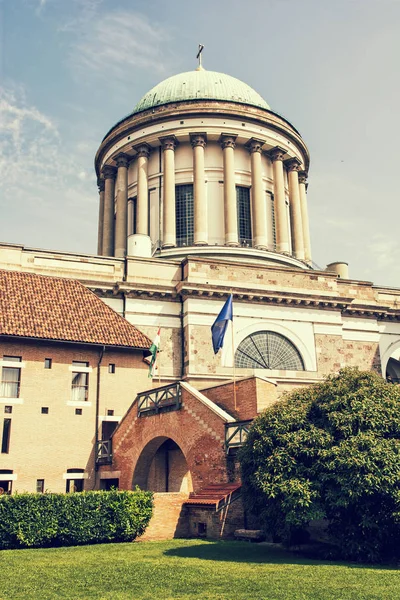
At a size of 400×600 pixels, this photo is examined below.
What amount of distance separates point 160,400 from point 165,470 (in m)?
4.83

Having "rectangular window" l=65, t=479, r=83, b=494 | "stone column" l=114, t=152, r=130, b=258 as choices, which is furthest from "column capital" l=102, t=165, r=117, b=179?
"rectangular window" l=65, t=479, r=83, b=494

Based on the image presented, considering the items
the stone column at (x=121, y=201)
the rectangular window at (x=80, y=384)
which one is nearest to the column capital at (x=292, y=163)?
the stone column at (x=121, y=201)

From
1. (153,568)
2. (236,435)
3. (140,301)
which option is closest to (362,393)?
(236,435)

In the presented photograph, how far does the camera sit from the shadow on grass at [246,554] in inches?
676

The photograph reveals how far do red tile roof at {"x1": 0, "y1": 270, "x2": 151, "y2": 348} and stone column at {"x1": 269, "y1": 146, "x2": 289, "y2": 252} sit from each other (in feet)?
68.5

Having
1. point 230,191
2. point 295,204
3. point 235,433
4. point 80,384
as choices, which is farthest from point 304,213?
point 235,433

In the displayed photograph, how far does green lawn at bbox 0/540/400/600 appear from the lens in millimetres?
13805

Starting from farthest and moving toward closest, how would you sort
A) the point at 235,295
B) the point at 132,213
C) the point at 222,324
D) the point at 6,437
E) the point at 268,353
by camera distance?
the point at 132,213
the point at 268,353
the point at 235,295
the point at 222,324
the point at 6,437

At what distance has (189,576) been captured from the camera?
Answer: 1555 centimetres

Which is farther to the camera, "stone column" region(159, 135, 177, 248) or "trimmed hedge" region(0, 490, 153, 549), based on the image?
"stone column" region(159, 135, 177, 248)

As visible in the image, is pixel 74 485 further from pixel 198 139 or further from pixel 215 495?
pixel 198 139

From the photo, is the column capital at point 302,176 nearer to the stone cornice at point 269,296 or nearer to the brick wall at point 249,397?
the stone cornice at point 269,296

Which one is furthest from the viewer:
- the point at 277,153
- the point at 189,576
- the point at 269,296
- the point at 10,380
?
the point at 277,153

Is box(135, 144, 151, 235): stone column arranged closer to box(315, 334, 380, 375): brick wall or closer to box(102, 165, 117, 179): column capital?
box(102, 165, 117, 179): column capital
